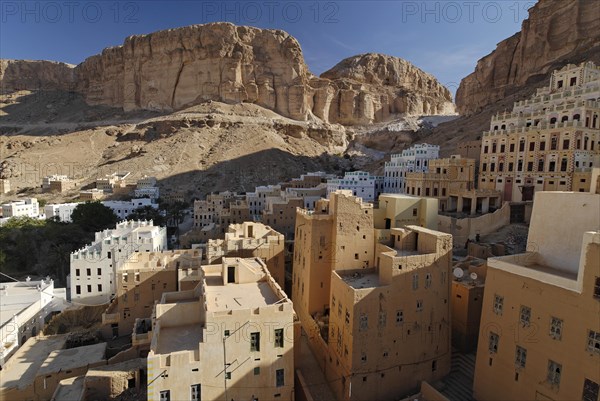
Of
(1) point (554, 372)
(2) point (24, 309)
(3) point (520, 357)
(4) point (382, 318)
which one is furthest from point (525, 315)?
(2) point (24, 309)

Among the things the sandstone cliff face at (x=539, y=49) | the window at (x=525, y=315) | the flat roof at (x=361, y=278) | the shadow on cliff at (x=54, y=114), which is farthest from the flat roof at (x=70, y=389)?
the shadow on cliff at (x=54, y=114)

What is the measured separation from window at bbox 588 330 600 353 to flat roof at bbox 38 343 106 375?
80.3 ft

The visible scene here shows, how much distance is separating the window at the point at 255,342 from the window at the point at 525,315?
35.6 feet

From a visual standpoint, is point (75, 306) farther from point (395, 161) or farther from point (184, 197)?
point (395, 161)

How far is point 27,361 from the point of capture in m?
21.9

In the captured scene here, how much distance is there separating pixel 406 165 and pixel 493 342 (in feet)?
Answer: 113

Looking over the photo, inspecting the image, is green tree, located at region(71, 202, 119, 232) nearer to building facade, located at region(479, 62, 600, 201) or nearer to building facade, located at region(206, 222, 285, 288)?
building facade, located at region(206, 222, 285, 288)

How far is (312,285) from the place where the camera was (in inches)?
853

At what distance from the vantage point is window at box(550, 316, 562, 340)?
41.0 ft

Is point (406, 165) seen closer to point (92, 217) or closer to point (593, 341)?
point (593, 341)

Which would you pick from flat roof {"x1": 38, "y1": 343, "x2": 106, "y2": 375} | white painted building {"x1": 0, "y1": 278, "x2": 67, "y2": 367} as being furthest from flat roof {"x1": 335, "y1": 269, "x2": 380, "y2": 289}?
white painted building {"x1": 0, "y1": 278, "x2": 67, "y2": 367}

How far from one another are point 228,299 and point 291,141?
263ft

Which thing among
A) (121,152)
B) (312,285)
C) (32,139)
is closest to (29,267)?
(312,285)

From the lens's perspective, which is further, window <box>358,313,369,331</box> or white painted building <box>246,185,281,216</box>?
white painted building <box>246,185,281,216</box>
